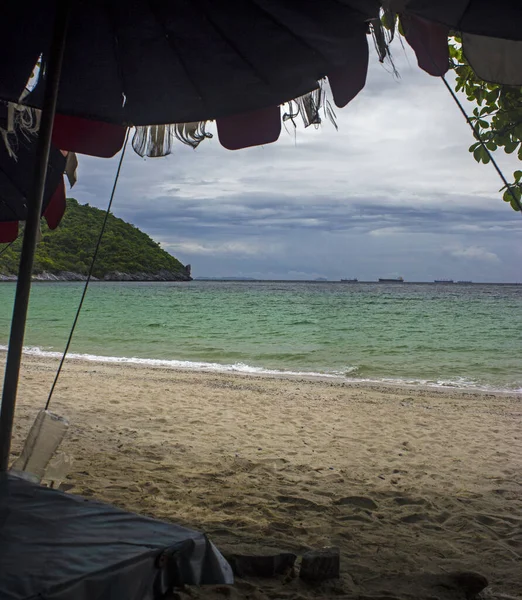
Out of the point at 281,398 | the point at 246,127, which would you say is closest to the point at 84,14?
the point at 246,127

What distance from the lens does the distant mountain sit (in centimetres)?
5075

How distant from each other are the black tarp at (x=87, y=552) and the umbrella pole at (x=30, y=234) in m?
0.49

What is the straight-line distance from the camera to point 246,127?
264 cm

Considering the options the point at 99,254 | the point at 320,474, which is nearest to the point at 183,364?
the point at 320,474

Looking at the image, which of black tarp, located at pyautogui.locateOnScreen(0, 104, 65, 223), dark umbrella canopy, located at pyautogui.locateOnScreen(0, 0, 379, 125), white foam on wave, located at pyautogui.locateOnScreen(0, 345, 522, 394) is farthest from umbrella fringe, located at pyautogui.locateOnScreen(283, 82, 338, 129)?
white foam on wave, located at pyautogui.locateOnScreen(0, 345, 522, 394)

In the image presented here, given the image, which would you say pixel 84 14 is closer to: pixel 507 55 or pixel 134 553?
pixel 507 55

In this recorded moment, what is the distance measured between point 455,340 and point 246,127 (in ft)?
60.1

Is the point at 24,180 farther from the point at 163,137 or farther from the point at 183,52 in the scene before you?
the point at 183,52

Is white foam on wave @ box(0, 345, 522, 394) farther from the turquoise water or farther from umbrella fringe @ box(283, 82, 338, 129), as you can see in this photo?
umbrella fringe @ box(283, 82, 338, 129)

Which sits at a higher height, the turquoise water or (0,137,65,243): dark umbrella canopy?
(0,137,65,243): dark umbrella canopy

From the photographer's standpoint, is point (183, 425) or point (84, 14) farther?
point (183, 425)

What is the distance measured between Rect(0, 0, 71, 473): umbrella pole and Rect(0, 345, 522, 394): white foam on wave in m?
8.83

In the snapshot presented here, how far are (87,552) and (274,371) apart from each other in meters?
10.5

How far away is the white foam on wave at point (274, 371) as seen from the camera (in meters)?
10.6
